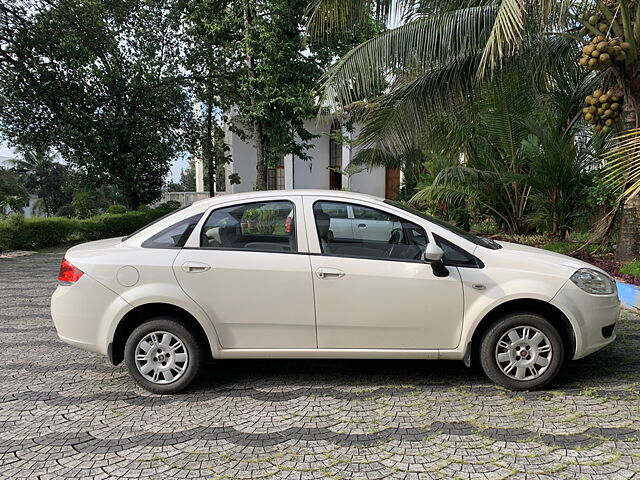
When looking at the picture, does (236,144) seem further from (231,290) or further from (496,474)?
(496,474)

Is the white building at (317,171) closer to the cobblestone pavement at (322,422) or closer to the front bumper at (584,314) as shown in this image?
the cobblestone pavement at (322,422)

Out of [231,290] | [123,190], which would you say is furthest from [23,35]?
[231,290]

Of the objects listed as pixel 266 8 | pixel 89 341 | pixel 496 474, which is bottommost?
pixel 496 474

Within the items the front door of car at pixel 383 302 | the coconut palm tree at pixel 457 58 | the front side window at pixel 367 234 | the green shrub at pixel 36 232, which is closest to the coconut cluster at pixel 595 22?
the coconut palm tree at pixel 457 58

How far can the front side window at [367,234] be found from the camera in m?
4.14

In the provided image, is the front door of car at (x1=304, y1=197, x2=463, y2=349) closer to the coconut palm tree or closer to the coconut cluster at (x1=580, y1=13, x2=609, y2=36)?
the coconut palm tree

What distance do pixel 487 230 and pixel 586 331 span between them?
10131mm

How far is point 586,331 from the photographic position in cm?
398

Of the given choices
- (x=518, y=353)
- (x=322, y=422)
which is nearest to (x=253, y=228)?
(x=322, y=422)

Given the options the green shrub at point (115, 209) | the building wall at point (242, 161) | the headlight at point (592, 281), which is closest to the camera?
the headlight at point (592, 281)

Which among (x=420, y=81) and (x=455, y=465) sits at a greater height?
(x=420, y=81)

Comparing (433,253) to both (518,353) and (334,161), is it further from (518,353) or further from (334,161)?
(334,161)

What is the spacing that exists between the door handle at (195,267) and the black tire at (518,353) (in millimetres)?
2309

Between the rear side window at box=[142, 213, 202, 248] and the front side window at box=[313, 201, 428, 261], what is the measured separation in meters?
1.06
